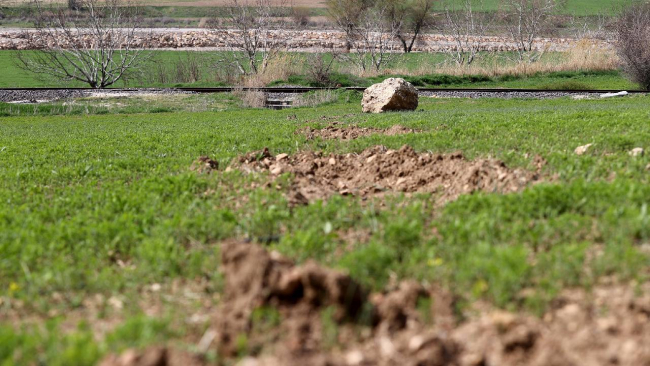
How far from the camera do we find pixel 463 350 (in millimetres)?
3742

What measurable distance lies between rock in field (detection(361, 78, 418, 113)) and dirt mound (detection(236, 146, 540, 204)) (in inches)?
467

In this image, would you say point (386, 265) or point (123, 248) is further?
point (123, 248)

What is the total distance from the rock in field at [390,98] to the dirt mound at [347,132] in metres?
7.58

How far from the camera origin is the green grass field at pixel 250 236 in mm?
4406

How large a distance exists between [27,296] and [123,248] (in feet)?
4.22

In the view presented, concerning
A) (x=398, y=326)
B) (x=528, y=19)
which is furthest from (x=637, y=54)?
(x=398, y=326)

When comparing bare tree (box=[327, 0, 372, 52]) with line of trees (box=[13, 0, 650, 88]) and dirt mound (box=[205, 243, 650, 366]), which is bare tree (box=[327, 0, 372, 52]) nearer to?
line of trees (box=[13, 0, 650, 88])

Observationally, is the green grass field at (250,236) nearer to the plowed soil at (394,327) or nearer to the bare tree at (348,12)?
the plowed soil at (394,327)

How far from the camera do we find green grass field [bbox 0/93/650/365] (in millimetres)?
4406

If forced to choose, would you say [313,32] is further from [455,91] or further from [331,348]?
[331,348]

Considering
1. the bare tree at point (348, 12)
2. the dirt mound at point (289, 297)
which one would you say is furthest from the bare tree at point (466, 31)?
the dirt mound at point (289, 297)

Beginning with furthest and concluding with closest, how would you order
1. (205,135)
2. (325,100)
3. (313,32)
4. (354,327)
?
(313,32), (325,100), (205,135), (354,327)

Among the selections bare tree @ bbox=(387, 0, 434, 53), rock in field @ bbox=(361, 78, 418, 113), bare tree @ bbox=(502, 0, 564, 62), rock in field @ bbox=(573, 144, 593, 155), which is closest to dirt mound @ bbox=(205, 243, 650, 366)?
rock in field @ bbox=(573, 144, 593, 155)

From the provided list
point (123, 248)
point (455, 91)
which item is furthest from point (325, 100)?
point (123, 248)
